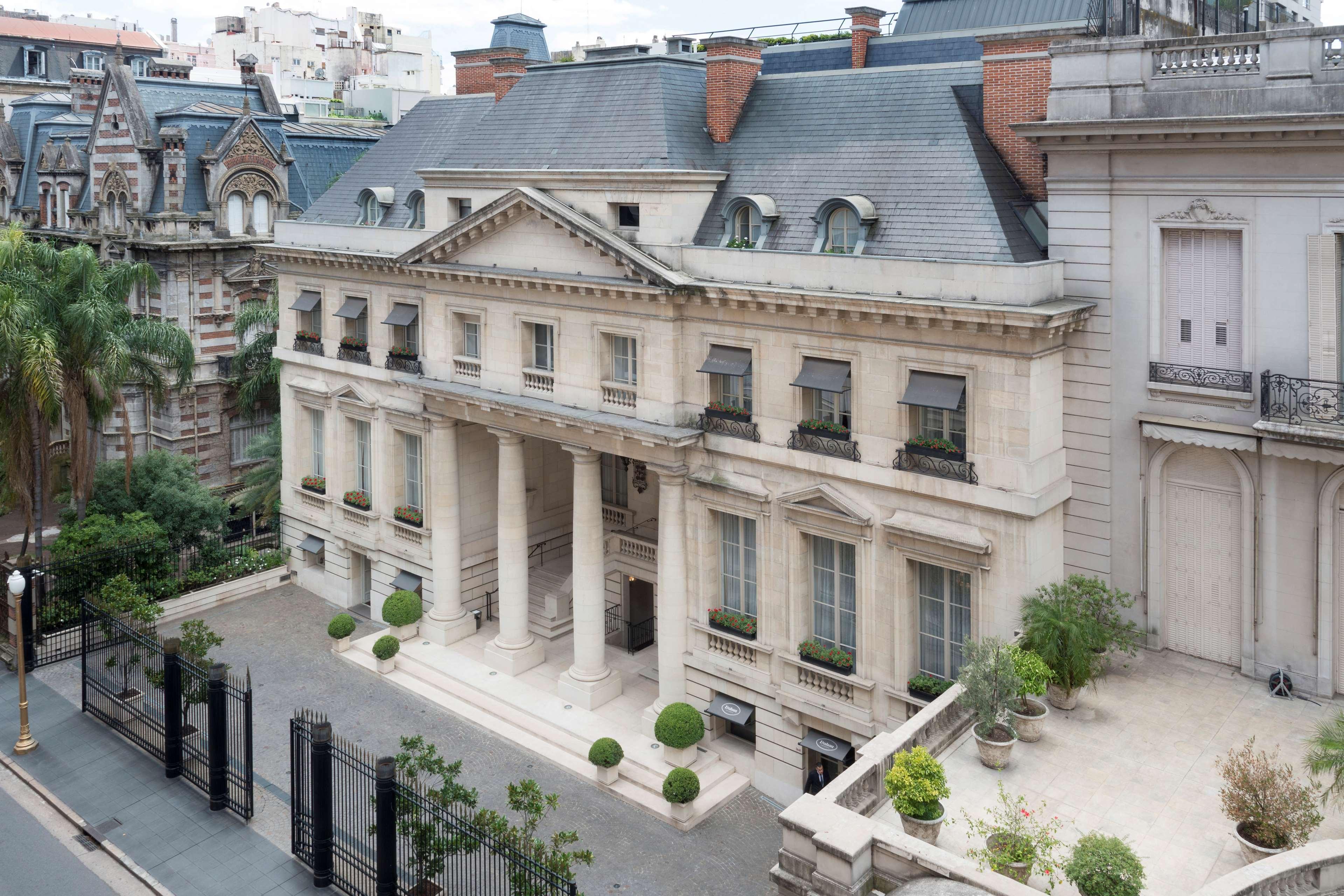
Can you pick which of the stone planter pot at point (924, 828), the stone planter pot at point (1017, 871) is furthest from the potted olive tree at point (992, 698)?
the stone planter pot at point (1017, 871)

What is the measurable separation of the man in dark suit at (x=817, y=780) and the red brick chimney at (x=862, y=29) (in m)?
21.0

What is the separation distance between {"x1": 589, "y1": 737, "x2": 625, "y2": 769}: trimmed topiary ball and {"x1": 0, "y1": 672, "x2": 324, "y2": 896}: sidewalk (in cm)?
744

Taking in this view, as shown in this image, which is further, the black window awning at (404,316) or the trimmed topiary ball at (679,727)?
the black window awning at (404,316)

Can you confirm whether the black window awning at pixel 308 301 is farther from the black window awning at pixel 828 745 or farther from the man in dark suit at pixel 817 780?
the man in dark suit at pixel 817 780

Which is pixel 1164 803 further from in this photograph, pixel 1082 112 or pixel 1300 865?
pixel 1082 112

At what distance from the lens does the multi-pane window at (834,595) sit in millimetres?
28797

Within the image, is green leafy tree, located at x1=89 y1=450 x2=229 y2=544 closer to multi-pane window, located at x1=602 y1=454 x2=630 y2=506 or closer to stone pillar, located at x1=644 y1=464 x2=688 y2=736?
multi-pane window, located at x1=602 y1=454 x2=630 y2=506

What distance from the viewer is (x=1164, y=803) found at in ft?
69.7

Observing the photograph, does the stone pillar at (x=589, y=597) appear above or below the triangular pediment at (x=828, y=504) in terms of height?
below

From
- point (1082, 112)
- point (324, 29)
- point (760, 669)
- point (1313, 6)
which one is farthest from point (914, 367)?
point (324, 29)

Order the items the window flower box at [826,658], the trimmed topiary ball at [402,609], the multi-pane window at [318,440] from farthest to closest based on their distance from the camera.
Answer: the multi-pane window at [318,440]
the trimmed topiary ball at [402,609]
the window flower box at [826,658]

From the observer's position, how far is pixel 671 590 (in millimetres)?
31484

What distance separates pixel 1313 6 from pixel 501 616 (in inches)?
1456

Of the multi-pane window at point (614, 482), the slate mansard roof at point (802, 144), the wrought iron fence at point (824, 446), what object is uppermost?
the slate mansard roof at point (802, 144)
